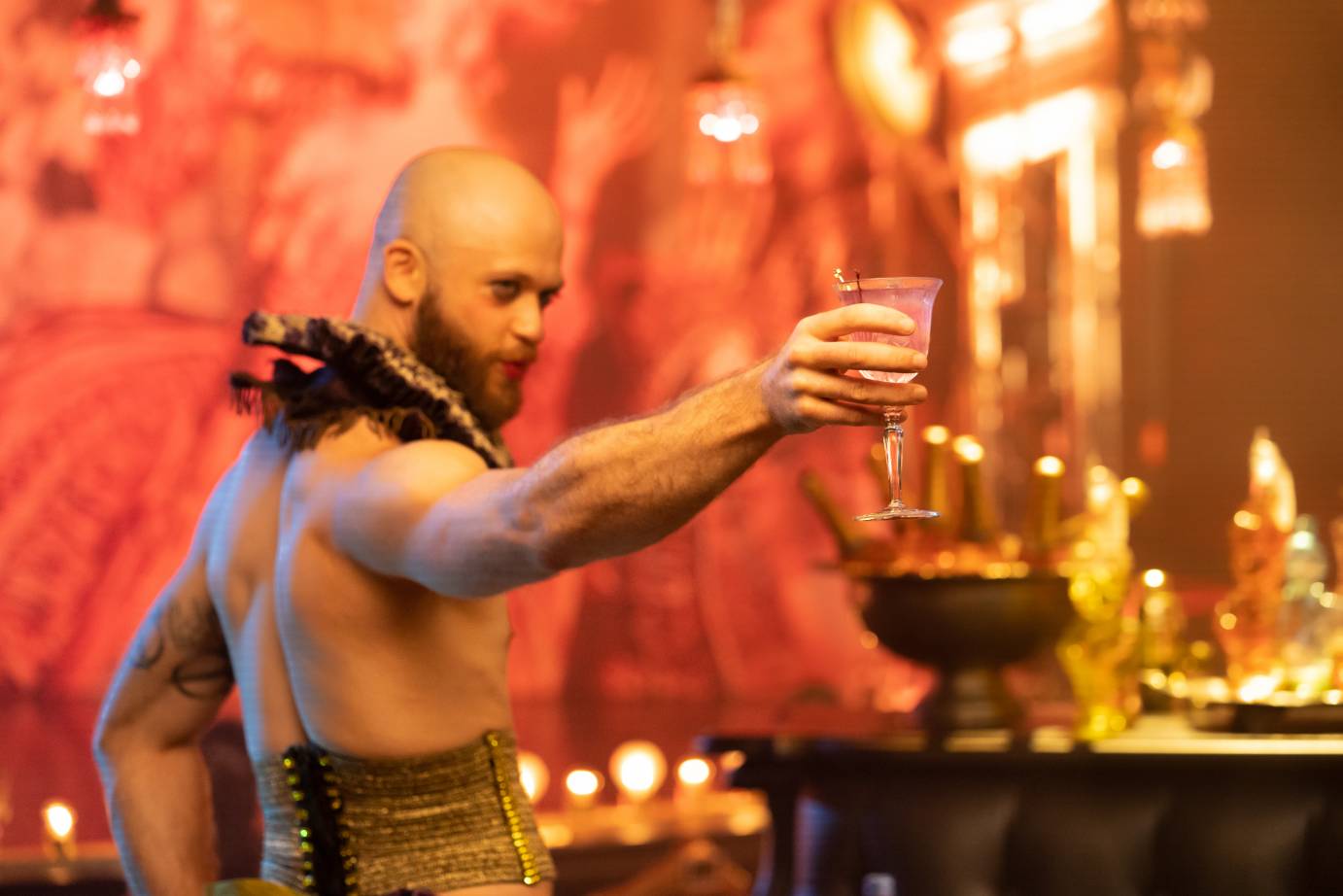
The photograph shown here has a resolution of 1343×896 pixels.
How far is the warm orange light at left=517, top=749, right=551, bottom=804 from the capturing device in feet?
16.8

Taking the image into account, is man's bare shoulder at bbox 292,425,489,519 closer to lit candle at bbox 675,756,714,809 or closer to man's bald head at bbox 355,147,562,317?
man's bald head at bbox 355,147,562,317

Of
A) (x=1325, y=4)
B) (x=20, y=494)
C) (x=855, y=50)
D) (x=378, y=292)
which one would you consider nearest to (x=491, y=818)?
(x=378, y=292)

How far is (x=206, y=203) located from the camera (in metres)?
6.11

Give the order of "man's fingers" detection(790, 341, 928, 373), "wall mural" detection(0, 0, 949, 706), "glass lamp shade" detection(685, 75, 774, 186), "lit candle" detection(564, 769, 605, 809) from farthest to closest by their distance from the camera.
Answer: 1. "wall mural" detection(0, 0, 949, 706)
2. "lit candle" detection(564, 769, 605, 809)
3. "glass lamp shade" detection(685, 75, 774, 186)
4. "man's fingers" detection(790, 341, 928, 373)

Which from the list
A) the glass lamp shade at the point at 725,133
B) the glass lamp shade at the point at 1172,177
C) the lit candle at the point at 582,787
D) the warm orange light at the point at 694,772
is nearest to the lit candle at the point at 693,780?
the warm orange light at the point at 694,772

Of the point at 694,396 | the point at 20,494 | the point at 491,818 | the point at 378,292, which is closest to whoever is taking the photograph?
the point at 694,396

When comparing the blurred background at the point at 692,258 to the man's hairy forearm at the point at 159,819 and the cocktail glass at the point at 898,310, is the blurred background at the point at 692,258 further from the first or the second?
the cocktail glass at the point at 898,310

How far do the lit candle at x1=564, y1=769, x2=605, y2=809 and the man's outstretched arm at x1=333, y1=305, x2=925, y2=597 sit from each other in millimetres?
3456

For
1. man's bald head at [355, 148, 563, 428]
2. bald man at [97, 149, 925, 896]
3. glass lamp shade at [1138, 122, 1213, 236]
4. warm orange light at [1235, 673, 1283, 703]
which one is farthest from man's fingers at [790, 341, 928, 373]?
glass lamp shade at [1138, 122, 1213, 236]

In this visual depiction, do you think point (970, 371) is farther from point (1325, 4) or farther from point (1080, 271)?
point (1325, 4)

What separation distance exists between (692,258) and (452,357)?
432 cm

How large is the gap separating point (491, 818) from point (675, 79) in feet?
15.7

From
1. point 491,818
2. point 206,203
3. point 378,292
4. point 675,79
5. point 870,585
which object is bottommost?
point 491,818

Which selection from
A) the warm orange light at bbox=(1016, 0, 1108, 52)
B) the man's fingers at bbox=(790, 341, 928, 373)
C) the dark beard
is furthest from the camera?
the warm orange light at bbox=(1016, 0, 1108, 52)
